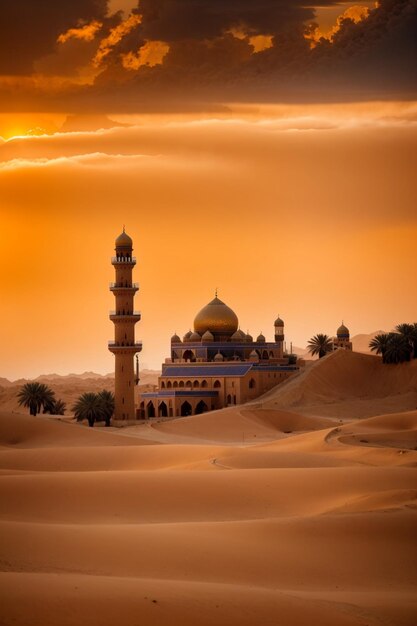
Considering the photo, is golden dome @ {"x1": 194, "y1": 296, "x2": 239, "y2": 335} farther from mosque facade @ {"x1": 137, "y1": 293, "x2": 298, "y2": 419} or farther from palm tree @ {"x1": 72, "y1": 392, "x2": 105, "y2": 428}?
palm tree @ {"x1": 72, "y1": 392, "x2": 105, "y2": 428}

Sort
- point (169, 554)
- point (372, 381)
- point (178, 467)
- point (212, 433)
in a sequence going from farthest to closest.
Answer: point (372, 381) < point (212, 433) < point (178, 467) < point (169, 554)

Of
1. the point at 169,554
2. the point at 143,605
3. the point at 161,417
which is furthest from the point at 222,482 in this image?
the point at 161,417

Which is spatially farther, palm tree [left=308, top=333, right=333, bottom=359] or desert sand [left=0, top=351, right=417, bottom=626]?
palm tree [left=308, top=333, right=333, bottom=359]

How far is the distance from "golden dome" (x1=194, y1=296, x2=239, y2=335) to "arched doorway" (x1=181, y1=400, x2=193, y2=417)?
1047 centimetres

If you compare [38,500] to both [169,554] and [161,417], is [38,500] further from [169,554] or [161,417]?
[161,417]

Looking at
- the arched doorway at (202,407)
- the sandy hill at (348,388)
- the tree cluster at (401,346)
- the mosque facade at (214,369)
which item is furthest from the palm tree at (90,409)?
the tree cluster at (401,346)

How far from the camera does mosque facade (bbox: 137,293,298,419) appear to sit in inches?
3482

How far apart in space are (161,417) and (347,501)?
50.5 meters

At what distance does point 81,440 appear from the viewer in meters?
67.6

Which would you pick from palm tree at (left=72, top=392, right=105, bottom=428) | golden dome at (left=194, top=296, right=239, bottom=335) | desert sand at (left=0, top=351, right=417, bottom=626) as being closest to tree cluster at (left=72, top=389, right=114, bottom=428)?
palm tree at (left=72, top=392, right=105, bottom=428)

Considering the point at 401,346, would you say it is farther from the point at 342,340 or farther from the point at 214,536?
the point at 214,536

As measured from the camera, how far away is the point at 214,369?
90875 mm

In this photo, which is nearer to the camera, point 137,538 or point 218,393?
point 137,538

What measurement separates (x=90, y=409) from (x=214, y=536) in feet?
178
